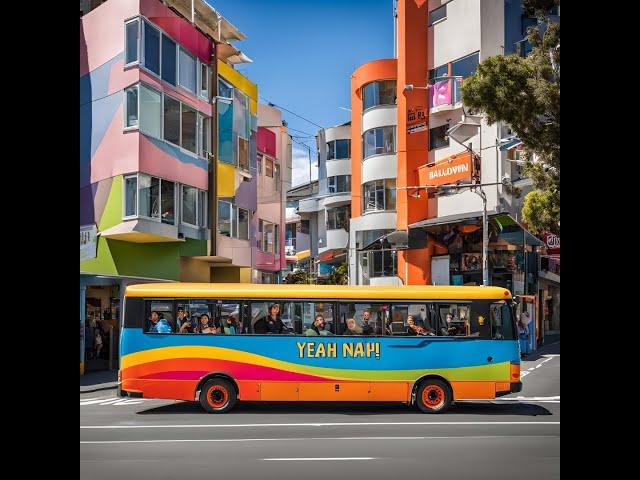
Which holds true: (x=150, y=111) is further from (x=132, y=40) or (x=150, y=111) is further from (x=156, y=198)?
(x=156, y=198)

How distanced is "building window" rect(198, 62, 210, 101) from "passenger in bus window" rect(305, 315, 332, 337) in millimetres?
16645

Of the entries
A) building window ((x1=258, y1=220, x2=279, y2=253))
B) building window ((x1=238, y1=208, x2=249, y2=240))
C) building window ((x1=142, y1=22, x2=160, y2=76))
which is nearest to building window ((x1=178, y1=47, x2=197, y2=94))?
building window ((x1=142, y1=22, x2=160, y2=76))

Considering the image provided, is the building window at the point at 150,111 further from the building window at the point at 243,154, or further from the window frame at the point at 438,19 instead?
the window frame at the point at 438,19

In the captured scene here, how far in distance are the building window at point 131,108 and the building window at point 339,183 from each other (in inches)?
1160

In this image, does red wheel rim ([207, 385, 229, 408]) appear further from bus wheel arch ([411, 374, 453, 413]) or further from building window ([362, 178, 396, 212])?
building window ([362, 178, 396, 212])

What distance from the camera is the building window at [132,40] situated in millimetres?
26156

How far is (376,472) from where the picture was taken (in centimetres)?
954

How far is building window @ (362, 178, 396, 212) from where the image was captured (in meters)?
41.7

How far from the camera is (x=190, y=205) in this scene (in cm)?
3070

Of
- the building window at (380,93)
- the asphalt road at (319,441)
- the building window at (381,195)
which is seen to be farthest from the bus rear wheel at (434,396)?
the building window at (380,93)
